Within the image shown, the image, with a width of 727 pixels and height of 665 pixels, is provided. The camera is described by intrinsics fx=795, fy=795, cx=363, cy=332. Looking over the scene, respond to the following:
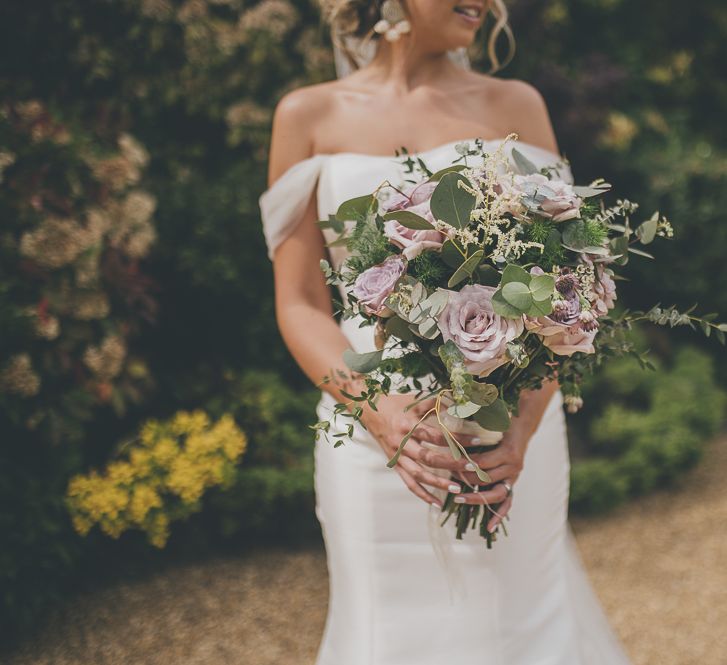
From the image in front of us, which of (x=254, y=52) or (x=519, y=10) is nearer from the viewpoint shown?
(x=254, y=52)

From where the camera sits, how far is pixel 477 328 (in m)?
1.56

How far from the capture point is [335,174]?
2.31 meters

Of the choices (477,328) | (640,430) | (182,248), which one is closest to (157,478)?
(182,248)

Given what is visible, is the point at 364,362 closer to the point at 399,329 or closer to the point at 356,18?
the point at 399,329

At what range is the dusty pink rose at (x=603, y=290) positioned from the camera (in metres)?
1.71

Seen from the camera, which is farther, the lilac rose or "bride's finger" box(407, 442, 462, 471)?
"bride's finger" box(407, 442, 462, 471)

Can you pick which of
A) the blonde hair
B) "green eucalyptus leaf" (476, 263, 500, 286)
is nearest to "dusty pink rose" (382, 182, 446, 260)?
"green eucalyptus leaf" (476, 263, 500, 286)

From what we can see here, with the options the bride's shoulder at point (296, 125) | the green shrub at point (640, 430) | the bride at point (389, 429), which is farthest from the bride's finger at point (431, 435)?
the green shrub at point (640, 430)

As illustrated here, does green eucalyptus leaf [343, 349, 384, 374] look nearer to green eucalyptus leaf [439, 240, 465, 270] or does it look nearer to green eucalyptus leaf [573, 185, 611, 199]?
green eucalyptus leaf [439, 240, 465, 270]

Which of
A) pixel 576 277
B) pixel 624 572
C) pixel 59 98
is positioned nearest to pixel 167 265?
pixel 59 98

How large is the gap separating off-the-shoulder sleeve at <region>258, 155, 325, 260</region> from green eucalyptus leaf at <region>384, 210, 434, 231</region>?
759mm

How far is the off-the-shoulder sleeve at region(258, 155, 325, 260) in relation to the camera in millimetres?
2355

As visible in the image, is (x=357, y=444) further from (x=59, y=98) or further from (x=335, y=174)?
(x=59, y=98)

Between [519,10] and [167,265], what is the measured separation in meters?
3.10
